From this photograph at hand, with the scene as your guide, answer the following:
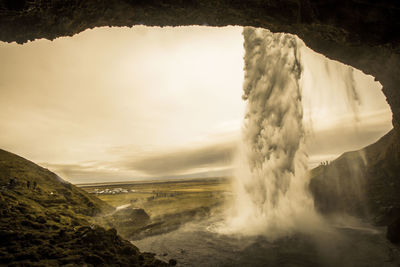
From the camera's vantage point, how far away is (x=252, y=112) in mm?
30859

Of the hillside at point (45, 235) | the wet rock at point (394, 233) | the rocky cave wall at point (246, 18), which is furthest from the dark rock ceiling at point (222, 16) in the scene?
the wet rock at point (394, 233)

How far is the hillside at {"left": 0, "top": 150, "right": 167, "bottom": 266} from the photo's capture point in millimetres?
7941

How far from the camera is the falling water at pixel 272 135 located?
25.9 m

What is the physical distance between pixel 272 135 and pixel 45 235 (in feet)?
89.8

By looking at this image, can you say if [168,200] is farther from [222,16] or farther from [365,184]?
[222,16]

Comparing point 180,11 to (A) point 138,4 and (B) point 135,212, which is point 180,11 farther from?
(B) point 135,212

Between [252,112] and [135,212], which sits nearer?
[135,212]

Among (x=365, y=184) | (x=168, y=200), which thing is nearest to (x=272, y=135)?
(x=365, y=184)

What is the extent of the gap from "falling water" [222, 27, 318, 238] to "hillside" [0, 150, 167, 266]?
17.0 m

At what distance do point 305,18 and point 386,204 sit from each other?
24.1 metres

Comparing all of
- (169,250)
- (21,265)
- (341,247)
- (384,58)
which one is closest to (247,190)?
(341,247)

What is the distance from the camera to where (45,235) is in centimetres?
941

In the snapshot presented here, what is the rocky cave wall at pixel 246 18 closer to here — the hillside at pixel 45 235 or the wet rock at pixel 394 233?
the hillside at pixel 45 235

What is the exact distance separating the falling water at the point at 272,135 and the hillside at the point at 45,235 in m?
17.0
